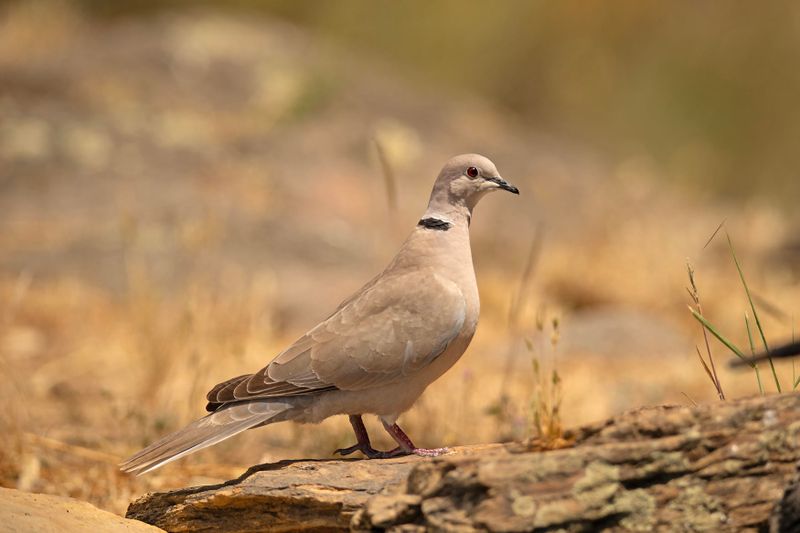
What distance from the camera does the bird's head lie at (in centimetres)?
462

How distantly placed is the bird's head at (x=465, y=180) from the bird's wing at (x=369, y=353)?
0.49m

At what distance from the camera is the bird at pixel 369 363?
13.6 ft

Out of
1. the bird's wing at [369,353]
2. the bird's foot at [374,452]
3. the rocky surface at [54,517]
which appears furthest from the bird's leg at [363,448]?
the rocky surface at [54,517]

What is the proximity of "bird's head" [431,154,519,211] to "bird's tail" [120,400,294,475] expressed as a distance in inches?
45.5

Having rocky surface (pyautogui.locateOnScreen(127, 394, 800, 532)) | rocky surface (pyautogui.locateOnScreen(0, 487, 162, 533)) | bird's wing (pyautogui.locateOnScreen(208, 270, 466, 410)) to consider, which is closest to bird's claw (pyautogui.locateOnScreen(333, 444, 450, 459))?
bird's wing (pyautogui.locateOnScreen(208, 270, 466, 410))

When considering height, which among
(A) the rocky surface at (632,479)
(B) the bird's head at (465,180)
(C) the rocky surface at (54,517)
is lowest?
(A) the rocky surface at (632,479)

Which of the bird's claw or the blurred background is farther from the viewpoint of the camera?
the blurred background

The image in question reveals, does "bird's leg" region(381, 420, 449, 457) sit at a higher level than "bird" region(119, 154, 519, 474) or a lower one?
lower

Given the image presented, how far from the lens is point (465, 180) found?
15.2ft

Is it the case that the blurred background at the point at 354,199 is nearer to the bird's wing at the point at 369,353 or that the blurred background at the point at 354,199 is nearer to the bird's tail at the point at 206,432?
the bird's wing at the point at 369,353

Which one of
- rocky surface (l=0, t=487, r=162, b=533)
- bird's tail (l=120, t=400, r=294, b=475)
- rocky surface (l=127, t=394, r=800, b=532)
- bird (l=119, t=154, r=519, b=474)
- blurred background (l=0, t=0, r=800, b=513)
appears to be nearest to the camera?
rocky surface (l=127, t=394, r=800, b=532)

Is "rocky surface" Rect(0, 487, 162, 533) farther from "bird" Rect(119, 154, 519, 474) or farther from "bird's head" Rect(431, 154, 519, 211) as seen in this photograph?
"bird's head" Rect(431, 154, 519, 211)

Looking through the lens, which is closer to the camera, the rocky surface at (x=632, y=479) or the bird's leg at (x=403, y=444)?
the rocky surface at (x=632, y=479)

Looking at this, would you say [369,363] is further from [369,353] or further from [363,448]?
[363,448]
